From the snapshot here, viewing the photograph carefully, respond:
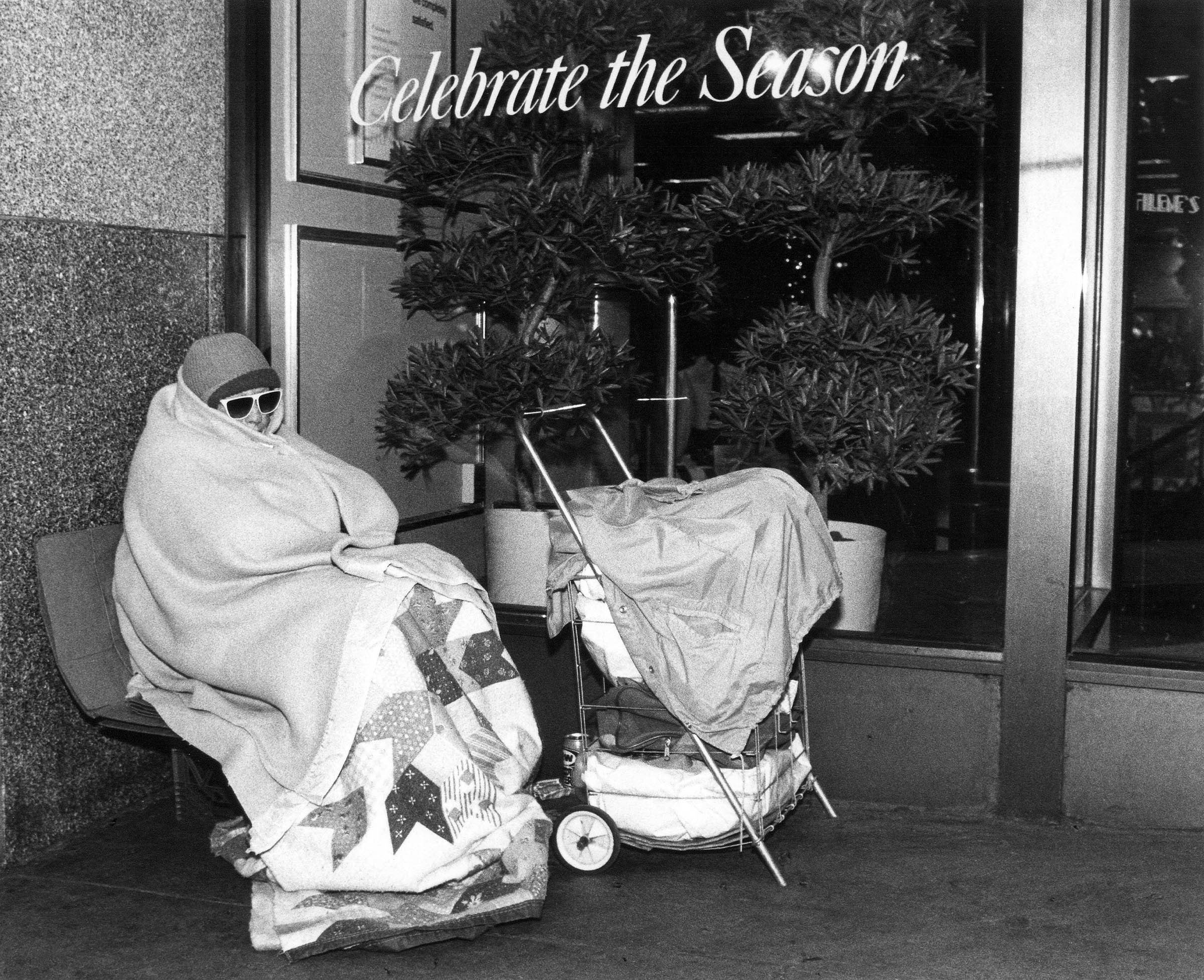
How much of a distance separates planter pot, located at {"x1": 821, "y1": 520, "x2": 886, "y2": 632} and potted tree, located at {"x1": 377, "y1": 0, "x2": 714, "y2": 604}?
903 mm

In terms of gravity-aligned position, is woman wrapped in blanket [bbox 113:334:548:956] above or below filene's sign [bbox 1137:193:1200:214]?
below

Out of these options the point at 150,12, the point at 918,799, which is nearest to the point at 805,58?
the point at 150,12

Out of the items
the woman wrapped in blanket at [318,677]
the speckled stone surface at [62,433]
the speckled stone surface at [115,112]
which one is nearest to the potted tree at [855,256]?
the woman wrapped in blanket at [318,677]

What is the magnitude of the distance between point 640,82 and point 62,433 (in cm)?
205

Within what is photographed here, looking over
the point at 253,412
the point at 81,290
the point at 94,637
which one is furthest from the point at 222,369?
the point at 94,637

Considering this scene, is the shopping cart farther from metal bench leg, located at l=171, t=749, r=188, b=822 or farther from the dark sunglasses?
metal bench leg, located at l=171, t=749, r=188, b=822

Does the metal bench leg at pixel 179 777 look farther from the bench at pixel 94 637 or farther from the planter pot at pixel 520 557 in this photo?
the planter pot at pixel 520 557

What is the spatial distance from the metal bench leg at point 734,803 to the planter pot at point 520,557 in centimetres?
115

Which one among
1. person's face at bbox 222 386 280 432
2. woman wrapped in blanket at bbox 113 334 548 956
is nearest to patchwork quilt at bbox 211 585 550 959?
woman wrapped in blanket at bbox 113 334 548 956

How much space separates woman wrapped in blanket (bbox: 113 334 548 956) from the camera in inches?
146

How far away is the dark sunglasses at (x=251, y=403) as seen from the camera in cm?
420

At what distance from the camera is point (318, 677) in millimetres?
3799

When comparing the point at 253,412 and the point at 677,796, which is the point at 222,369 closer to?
the point at 253,412

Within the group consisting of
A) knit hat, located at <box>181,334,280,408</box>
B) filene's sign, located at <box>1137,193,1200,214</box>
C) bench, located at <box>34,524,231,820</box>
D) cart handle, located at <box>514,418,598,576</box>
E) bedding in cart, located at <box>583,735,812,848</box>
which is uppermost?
filene's sign, located at <box>1137,193,1200,214</box>
